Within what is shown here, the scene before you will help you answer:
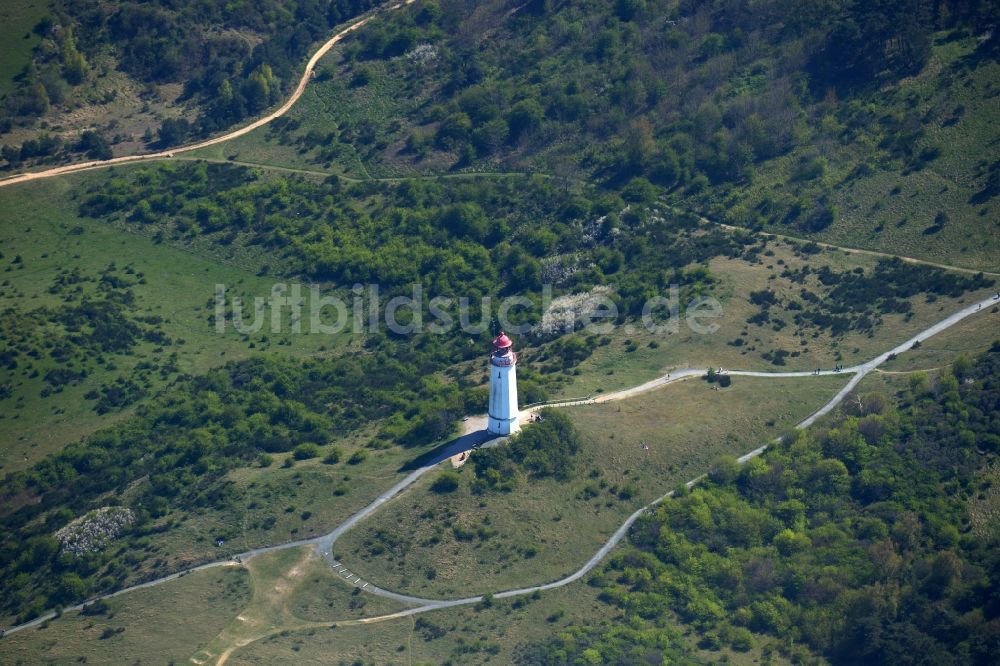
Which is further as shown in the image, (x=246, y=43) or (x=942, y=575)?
(x=246, y=43)

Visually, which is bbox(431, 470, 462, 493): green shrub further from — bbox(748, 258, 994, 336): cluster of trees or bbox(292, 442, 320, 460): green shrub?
bbox(748, 258, 994, 336): cluster of trees

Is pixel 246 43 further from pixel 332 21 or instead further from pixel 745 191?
pixel 745 191

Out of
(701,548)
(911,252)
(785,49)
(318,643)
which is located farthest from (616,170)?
(318,643)

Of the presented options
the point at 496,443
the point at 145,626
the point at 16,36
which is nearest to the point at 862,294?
the point at 496,443

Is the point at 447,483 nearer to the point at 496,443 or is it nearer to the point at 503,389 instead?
the point at 496,443

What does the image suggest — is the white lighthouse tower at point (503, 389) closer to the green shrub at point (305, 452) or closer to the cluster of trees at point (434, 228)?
the green shrub at point (305, 452)

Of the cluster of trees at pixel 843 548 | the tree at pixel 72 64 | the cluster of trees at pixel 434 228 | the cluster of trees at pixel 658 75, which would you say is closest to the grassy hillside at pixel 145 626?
the cluster of trees at pixel 843 548
